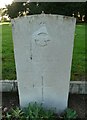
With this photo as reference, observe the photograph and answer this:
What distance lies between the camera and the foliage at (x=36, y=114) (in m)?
4.09

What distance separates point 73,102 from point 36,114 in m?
0.97

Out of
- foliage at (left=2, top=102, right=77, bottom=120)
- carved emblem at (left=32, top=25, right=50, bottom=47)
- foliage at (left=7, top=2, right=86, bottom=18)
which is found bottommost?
foliage at (left=2, top=102, right=77, bottom=120)

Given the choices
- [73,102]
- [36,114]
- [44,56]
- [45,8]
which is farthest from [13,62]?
[45,8]

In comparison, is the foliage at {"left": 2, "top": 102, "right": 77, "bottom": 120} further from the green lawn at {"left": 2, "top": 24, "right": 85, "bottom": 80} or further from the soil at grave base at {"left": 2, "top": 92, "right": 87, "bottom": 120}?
the green lawn at {"left": 2, "top": 24, "right": 85, "bottom": 80}

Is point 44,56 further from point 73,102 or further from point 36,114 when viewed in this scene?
point 73,102

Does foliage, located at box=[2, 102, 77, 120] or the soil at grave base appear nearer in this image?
foliage, located at box=[2, 102, 77, 120]

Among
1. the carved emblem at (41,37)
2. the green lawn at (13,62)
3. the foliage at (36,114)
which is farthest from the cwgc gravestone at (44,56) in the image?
the green lawn at (13,62)

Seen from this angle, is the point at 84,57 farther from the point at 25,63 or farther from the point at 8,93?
the point at 25,63

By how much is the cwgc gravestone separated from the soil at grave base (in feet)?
0.85

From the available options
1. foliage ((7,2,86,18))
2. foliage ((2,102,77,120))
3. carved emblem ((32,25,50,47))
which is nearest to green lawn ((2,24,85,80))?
foliage ((2,102,77,120))

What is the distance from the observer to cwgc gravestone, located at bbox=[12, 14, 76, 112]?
4.13 meters

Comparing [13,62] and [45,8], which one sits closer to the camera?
[13,62]

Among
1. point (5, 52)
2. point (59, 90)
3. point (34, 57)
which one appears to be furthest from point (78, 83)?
point (5, 52)

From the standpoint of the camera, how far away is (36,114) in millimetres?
4070
